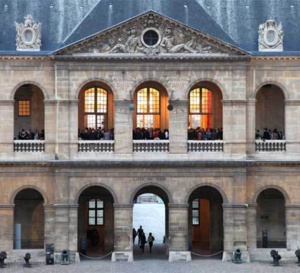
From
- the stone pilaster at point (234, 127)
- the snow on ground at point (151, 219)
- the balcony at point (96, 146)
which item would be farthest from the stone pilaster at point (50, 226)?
the snow on ground at point (151, 219)

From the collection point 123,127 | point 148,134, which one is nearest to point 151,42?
point 123,127

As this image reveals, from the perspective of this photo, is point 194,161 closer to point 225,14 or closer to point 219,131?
point 219,131

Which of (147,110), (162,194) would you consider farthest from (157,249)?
(147,110)

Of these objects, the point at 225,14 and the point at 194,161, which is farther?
the point at 225,14

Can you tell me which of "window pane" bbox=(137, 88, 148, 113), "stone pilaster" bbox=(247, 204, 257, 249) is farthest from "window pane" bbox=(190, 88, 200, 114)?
"stone pilaster" bbox=(247, 204, 257, 249)

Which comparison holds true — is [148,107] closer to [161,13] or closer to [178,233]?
[161,13]

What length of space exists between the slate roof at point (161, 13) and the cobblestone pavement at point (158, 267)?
13783mm

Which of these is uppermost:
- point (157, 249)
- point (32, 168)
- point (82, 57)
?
point (82, 57)

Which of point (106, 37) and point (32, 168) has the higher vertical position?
point (106, 37)

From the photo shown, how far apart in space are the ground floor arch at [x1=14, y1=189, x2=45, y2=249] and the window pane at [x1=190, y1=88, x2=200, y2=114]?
11.6 metres

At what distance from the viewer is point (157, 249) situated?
2950 inches

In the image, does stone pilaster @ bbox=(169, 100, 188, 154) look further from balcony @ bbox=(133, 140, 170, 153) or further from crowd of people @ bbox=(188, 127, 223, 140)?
crowd of people @ bbox=(188, 127, 223, 140)

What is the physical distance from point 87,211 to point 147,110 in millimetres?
8422

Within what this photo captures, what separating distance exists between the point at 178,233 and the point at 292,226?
729 centimetres
